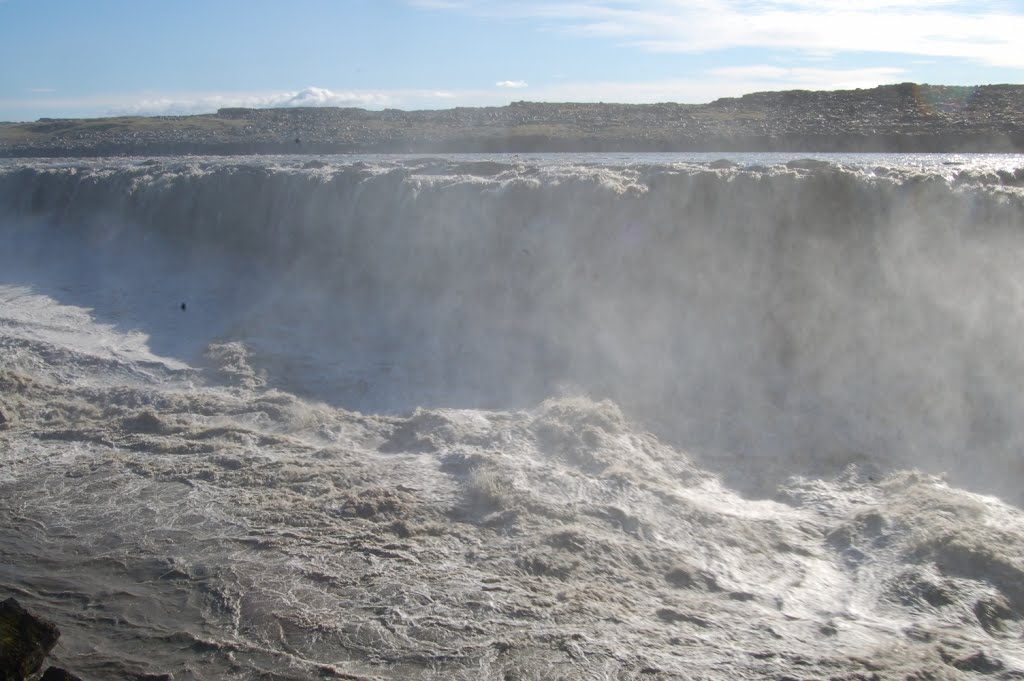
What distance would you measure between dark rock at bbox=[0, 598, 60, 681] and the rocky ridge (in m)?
22.5

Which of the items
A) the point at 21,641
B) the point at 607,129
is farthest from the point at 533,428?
the point at 607,129

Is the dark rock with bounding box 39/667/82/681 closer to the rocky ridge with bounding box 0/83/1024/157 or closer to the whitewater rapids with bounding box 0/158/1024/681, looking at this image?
the whitewater rapids with bounding box 0/158/1024/681

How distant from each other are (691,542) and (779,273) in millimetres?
5579

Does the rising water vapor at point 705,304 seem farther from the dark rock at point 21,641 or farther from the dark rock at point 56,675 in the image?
the dark rock at point 56,675

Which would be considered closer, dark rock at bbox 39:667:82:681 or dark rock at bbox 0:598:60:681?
dark rock at bbox 39:667:82:681

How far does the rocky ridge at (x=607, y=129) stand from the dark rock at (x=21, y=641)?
74.0 feet

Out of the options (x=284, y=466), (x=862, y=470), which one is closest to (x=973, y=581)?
(x=862, y=470)

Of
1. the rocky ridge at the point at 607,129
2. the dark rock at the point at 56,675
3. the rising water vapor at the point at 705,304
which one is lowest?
the dark rock at the point at 56,675

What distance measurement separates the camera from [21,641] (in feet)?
17.2

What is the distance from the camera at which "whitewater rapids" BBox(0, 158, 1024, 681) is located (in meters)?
5.93

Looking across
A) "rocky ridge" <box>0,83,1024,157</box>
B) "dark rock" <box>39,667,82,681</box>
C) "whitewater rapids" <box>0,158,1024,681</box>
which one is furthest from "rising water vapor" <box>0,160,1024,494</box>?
"rocky ridge" <box>0,83,1024,157</box>

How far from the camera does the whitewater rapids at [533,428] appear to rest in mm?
5930

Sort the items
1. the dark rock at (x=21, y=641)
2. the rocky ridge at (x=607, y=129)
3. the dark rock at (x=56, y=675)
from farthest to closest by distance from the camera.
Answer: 1. the rocky ridge at (x=607, y=129)
2. the dark rock at (x=21, y=641)
3. the dark rock at (x=56, y=675)

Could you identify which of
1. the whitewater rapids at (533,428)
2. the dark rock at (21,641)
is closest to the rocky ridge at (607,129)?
the whitewater rapids at (533,428)
